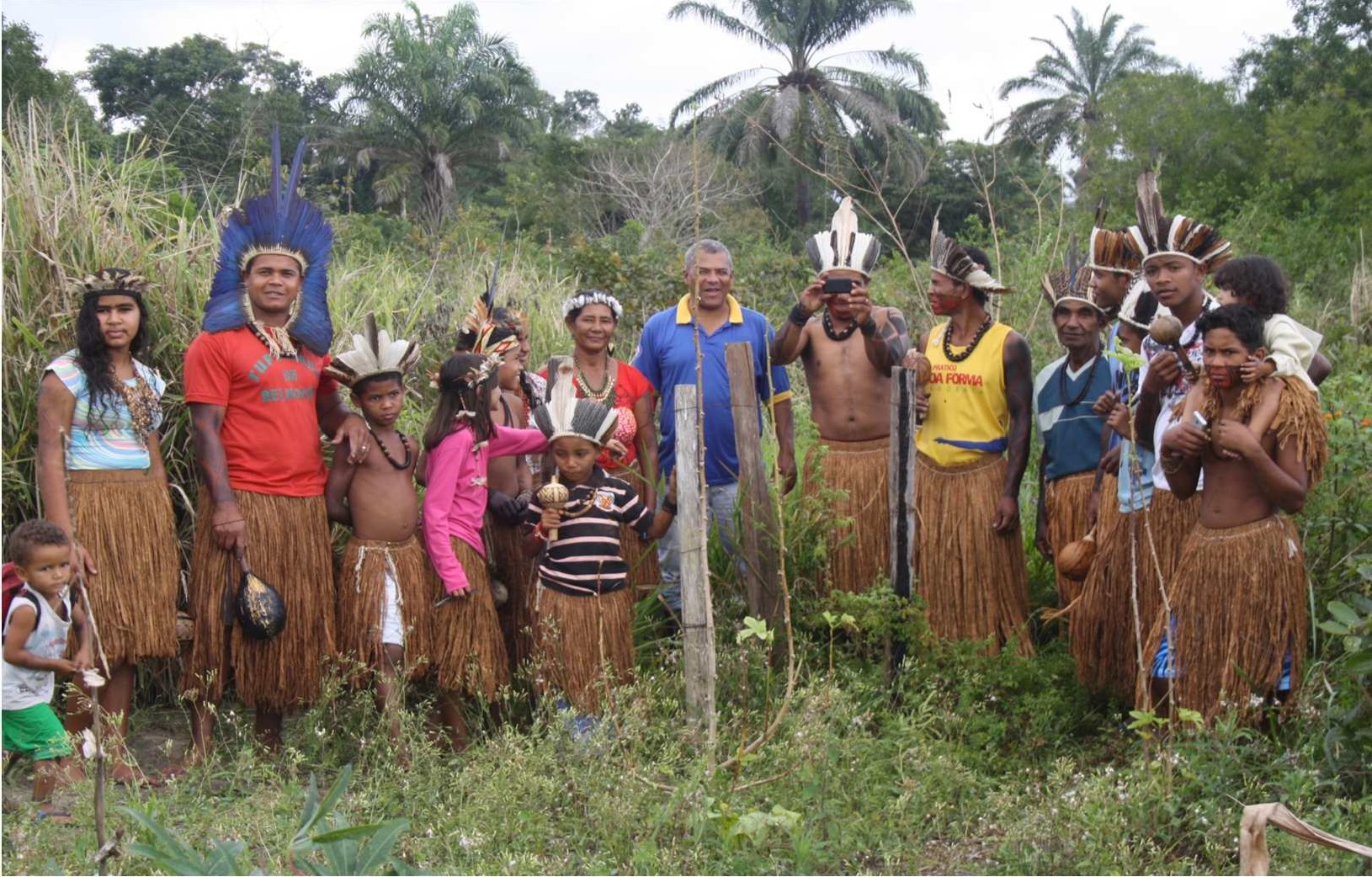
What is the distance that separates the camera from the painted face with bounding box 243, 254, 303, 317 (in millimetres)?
4586

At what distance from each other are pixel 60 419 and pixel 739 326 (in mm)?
2472

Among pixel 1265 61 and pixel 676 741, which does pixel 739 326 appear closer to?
pixel 676 741

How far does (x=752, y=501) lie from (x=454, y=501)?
41.7 inches

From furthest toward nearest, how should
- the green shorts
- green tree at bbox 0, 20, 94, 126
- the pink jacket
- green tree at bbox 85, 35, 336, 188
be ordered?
1. green tree at bbox 85, 35, 336, 188
2. green tree at bbox 0, 20, 94, 126
3. the pink jacket
4. the green shorts

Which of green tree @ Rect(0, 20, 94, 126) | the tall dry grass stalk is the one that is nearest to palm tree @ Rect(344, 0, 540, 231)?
green tree @ Rect(0, 20, 94, 126)

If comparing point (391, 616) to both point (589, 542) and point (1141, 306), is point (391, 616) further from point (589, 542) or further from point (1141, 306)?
point (1141, 306)

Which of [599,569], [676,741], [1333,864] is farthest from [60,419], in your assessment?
[1333,864]

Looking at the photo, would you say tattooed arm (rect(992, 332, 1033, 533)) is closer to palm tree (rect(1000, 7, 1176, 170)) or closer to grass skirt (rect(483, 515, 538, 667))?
grass skirt (rect(483, 515, 538, 667))

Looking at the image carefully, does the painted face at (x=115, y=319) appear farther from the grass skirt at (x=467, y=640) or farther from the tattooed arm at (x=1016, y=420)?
the tattooed arm at (x=1016, y=420)

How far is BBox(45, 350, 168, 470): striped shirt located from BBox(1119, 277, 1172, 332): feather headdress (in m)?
3.49

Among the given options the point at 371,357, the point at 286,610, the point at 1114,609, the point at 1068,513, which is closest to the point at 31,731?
the point at 286,610

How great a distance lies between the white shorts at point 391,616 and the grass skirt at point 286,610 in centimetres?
21

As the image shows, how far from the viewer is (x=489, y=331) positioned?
16.8ft

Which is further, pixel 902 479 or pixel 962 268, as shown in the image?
pixel 962 268
